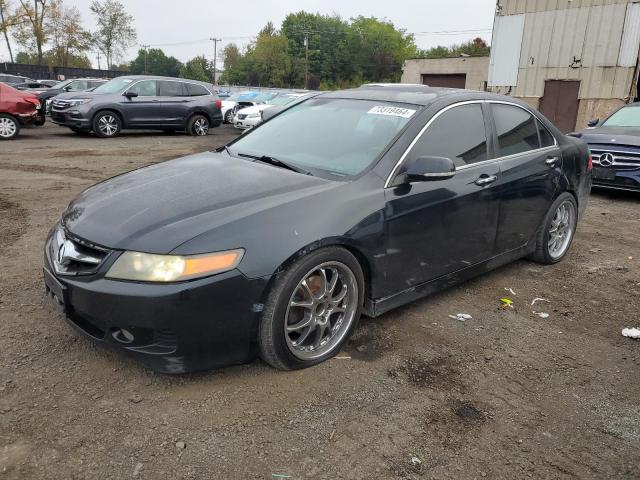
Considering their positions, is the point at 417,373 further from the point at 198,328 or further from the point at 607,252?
the point at 607,252

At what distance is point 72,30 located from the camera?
50.1m

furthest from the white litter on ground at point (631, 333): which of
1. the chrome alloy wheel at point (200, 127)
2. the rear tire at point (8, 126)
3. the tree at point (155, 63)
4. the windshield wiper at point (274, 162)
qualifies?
the tree at point (155, 63)

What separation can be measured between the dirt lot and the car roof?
59.7 inches

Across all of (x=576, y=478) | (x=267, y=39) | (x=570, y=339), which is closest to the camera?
(x=576, y=478)

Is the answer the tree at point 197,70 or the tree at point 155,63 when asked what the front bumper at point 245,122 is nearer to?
the tree at point 197,70

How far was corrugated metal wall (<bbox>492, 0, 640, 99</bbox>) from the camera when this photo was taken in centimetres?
1761

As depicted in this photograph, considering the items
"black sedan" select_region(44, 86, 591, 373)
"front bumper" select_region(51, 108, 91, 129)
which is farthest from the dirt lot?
"front bumper" select_region(51, 108, 91, 129)

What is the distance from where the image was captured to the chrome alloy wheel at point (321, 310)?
2977mm

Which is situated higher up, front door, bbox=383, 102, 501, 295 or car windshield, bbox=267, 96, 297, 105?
car windshield, bbox=267, 96, 297, 105

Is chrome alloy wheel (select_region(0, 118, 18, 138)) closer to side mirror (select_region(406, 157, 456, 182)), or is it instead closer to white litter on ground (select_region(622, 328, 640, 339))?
side mirror (select_region(406, 157, 456, 182))

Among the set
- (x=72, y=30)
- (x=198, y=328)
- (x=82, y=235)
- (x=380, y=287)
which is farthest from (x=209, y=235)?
(x=72, y=30)

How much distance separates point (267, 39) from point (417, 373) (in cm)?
9538

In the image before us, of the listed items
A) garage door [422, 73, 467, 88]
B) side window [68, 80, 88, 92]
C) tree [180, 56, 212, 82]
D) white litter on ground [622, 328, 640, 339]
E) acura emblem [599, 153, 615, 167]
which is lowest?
white litter on ground [622, 328, 640, 339]

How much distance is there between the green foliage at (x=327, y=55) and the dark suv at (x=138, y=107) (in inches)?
2792
